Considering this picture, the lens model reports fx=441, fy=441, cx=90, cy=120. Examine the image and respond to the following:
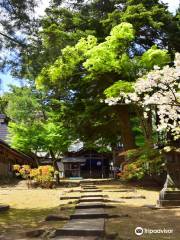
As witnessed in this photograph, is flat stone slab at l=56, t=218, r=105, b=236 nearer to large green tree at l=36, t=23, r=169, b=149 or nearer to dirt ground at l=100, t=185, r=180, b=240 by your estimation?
dirt ground at l=100, t=185, r=180, b=240

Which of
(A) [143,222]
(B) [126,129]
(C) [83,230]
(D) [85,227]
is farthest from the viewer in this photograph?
(B) [126,129]

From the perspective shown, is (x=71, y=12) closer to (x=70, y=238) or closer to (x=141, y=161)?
(x=141, y=161)

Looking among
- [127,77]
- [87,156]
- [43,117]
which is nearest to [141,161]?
[127,77]

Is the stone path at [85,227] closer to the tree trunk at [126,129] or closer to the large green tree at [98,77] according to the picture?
the large green tree at [98,77]

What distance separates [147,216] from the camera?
12867 mm

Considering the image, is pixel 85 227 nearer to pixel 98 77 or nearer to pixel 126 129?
pixel 98 77

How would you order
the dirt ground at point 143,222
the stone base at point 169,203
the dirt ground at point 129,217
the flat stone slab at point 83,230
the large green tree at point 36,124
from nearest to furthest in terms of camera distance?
the flat stone slab at point 83,230
the dirt ground at point 143,222
the dirt ground at point 129,217
the stone base at point 169,203
the large green tree at point 36,124

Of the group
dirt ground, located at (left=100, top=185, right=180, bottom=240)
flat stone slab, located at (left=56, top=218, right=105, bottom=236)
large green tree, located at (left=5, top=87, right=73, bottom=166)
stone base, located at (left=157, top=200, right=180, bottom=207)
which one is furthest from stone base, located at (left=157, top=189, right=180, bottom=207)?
large green tree, located at (left=5, top=87, right=73, bottom=166)

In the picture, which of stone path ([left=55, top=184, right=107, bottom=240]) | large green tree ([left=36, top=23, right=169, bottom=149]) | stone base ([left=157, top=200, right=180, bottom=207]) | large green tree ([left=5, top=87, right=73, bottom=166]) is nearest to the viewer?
stone path ([left=55, top=184, right=107, bottom=240])

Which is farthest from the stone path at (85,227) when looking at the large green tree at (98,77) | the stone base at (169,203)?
the large green tree at (98,77)

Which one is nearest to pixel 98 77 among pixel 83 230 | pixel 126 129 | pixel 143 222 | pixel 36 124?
pixel 126 129

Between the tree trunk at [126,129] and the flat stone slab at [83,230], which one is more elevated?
the tree trunk at [126,129]

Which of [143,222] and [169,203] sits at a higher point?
[169,203]

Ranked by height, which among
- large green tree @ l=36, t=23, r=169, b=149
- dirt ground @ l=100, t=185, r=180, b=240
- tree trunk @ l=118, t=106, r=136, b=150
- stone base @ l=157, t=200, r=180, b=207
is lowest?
dirt ground @ l=100, t=185, r=180, b=240
